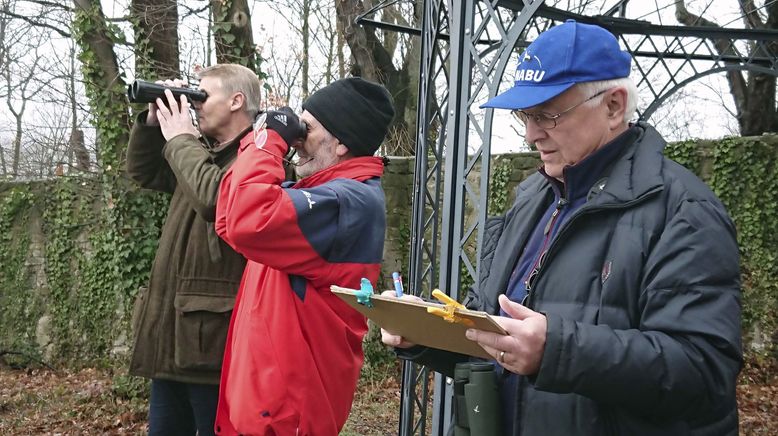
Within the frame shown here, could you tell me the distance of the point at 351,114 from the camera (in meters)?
2.78

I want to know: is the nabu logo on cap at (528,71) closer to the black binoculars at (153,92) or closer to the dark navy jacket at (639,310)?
the dark navy jacket at (639,310)

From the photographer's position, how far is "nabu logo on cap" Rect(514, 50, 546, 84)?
1.82m

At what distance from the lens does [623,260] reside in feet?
5.23

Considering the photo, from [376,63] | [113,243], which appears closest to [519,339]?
[113,243]

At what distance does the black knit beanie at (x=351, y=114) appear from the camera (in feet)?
9.10

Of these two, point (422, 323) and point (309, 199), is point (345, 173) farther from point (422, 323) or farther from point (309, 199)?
point (422, 323)

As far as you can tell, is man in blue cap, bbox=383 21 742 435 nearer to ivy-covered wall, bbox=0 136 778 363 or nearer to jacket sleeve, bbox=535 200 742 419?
jacket sleeve, bbox=535 200 742 419

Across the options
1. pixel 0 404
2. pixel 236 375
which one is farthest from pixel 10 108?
pixel 236 375

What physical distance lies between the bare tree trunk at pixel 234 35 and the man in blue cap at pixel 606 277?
16.5 ft

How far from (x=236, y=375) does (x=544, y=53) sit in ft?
4.57

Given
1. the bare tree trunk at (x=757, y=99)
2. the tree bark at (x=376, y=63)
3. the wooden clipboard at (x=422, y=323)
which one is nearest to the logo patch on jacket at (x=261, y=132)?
the wooden clipboard at (x=422, y=323)

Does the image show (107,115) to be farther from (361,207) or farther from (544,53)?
(544,53)

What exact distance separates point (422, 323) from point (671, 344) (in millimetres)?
506

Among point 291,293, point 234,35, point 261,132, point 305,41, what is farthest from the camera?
A: point 305,41
